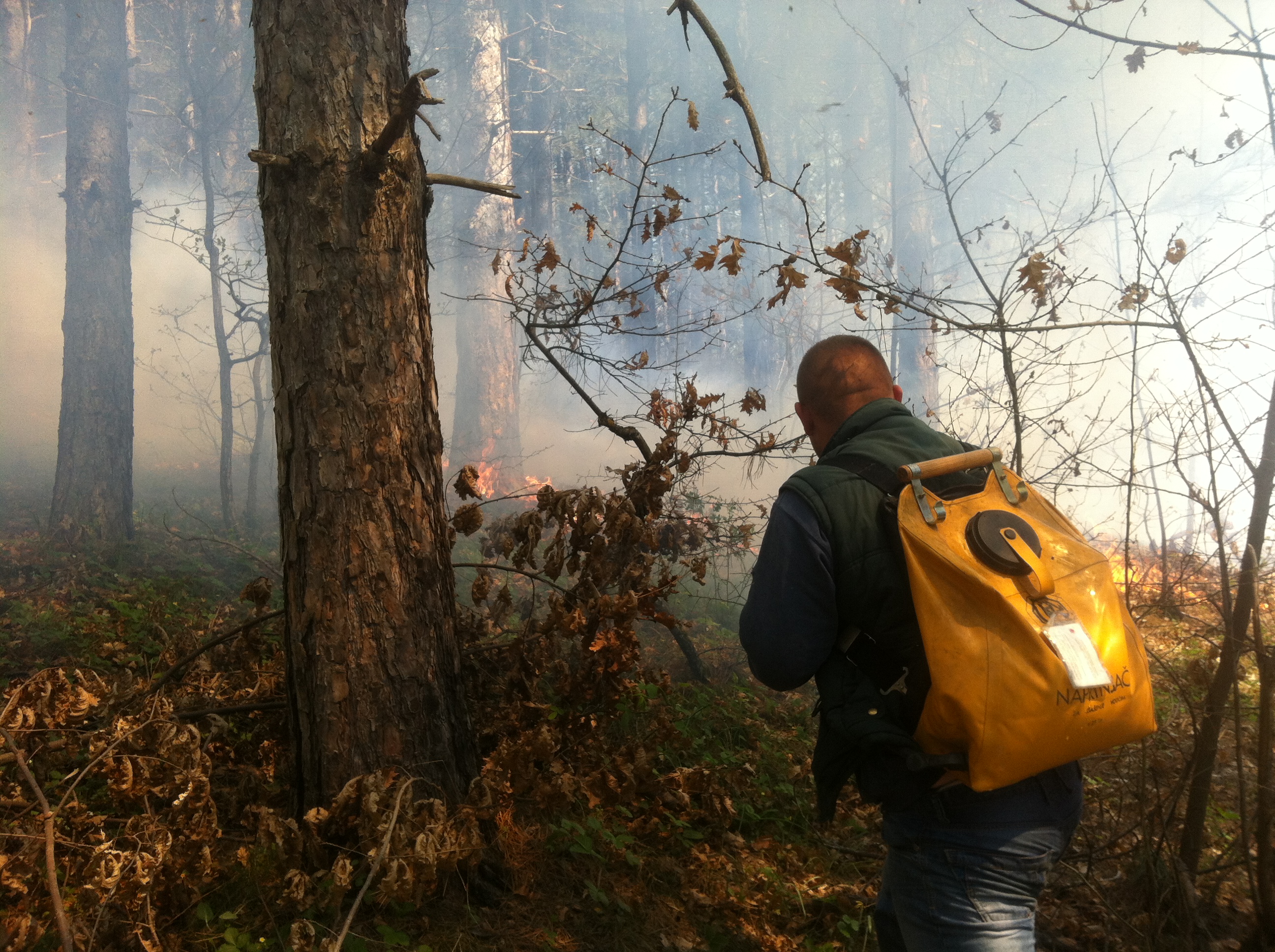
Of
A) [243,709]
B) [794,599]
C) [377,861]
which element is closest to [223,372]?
[243,709]

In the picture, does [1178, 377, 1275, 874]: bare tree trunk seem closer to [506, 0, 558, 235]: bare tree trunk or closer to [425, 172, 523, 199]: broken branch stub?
[425, 172, 523, 199]: broken branch stub

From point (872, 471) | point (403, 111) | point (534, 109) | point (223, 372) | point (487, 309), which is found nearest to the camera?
point (872, 471)

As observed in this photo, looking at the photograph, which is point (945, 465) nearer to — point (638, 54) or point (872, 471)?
point (872, 471)

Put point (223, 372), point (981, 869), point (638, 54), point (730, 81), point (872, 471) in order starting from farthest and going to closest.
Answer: point (638, 54) < point (223, 372) < point (730, 81) < point (872, 471) < point (981, 869)

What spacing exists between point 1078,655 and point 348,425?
7.69ft

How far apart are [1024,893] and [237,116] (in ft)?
90.5

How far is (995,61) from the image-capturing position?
27.7 metres

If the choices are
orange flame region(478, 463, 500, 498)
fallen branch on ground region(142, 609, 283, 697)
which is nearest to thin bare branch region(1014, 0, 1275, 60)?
fallen branch on ground region(142, 609, 283, 697)

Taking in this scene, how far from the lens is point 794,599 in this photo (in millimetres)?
1879

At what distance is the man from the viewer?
5.88 ft

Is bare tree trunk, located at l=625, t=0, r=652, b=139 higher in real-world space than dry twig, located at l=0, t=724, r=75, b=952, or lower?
higher

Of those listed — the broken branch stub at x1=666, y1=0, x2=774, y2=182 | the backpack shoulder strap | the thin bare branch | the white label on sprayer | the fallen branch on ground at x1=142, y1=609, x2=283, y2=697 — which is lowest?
the fallen branch on ground at x1=142, y1=609, x2=283, y2=697

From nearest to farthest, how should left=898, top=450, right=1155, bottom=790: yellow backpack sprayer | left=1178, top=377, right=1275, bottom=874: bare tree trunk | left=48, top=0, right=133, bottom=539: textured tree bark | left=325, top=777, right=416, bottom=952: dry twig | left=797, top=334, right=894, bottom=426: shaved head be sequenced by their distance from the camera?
left=898, top=450, right=1155, bottom=790: yellow backpack sprayer < left=325, top=777, right=416, bottom=952: dry twig < left=797, top=334, right=894, bottom=426: shaved head < left=1178, top=377, right=1275, bottom=874: bare tree trunk < left=48, top=0, right=133, bottom=539: textured tree bark

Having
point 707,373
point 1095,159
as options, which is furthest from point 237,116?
point 1095,159
